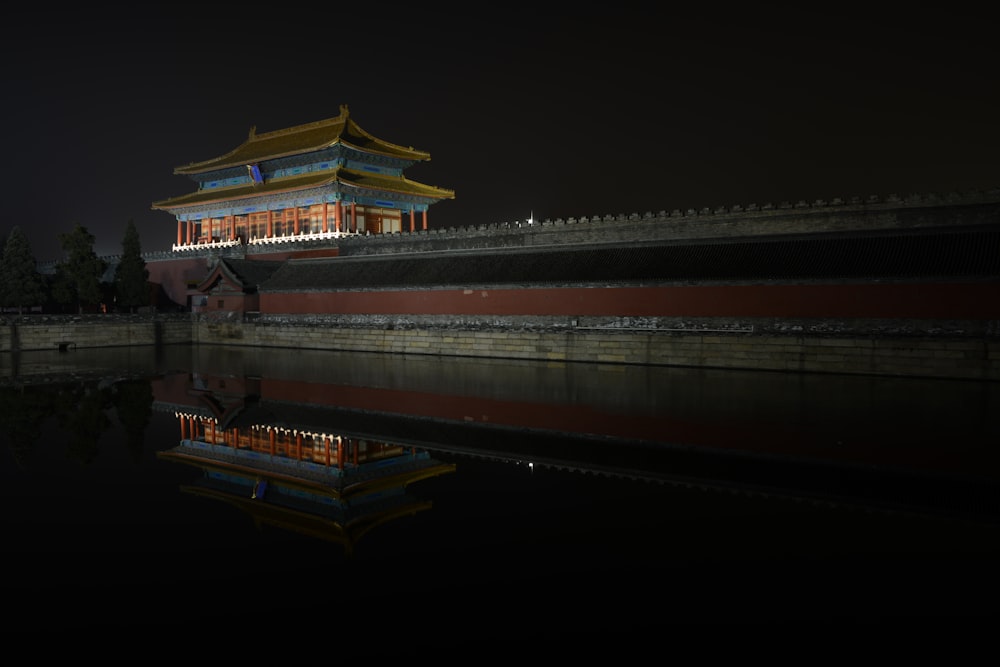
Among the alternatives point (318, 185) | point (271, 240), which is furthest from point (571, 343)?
point (271, 240)

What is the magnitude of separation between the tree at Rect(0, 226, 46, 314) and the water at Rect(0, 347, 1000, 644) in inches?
1169

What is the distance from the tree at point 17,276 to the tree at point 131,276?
496cm

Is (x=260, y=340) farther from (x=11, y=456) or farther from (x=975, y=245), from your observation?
(x=975, y=245)

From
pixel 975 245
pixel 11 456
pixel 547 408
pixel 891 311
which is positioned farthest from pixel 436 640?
pixel 975 245

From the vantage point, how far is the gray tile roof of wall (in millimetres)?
19938

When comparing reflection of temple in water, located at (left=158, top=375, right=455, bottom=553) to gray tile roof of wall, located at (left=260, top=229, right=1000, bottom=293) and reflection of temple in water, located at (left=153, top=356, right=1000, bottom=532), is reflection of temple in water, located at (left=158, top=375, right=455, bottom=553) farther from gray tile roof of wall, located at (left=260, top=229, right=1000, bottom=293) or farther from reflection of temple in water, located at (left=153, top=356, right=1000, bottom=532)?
gray tile roof of wall, located at (left=260, top=229, right=1000, bottom=293)

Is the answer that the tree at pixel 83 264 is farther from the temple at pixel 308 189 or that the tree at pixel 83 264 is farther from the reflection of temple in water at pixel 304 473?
the reflection of temple in water at pixel 304 473

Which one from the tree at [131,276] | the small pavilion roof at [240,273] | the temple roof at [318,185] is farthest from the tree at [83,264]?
the temple roof at [318,185]

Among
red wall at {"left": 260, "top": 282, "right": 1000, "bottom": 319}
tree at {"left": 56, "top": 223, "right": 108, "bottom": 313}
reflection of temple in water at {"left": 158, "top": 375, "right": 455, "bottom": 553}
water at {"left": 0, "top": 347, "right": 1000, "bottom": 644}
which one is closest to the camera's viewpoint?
water at {"left": 0, "top": 347, "right": 1000, "bottom": 644}

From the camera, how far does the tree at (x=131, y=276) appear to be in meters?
39.6

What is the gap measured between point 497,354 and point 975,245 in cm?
1532

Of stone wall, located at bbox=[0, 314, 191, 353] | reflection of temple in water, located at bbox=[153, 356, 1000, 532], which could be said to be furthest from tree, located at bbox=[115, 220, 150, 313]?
reflection of temple in water, located at bbox=[153, 356, 1000, 532]

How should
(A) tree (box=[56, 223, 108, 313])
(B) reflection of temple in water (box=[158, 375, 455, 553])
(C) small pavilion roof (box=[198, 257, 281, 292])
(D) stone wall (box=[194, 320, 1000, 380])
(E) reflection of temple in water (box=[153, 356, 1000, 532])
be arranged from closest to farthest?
(B) reflection of temple in water (box=[158, 375, 455, 553]), (E) reflection of temple in water (box=[153, 356, 1000, 532]), (D) stone wall (box=[194, 320, 1000, 380]), (C) small pavilion roof (box=[198, 257, 281, 292]), (A) tree (box=[56, 223, 108, 313])

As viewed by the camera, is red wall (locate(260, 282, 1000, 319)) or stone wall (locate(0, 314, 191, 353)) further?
stone wall (locate(0, 314, 191, 353))
